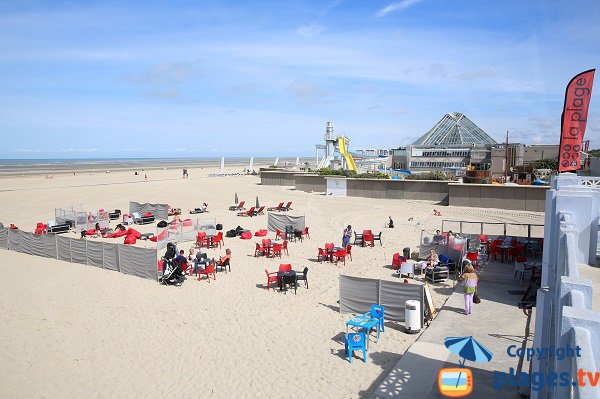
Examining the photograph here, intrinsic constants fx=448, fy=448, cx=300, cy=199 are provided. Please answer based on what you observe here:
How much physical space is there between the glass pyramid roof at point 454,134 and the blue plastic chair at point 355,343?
6146 cm

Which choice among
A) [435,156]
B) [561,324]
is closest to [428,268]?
[561,324]

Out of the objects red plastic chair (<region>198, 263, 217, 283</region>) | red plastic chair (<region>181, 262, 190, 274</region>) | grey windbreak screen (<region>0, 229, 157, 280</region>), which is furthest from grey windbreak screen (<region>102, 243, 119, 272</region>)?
red plastic chair (<region>198, 263, 217, 283</region>)

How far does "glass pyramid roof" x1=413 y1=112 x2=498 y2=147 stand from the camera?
6950cm

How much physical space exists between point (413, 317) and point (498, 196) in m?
22.7

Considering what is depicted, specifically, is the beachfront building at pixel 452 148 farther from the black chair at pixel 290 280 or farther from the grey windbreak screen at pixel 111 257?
the grey windbreak screen at pixel 111 257

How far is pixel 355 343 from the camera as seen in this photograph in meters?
9.23

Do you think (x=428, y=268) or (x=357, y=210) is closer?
(x=428, y=268)

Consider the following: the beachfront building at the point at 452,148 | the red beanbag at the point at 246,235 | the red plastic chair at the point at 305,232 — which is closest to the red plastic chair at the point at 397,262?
the red plastic chair at the point at 305,232

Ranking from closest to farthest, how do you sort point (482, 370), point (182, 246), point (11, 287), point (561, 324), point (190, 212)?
point (561, 324) < point (482, 370) < point (11, 287) < point (182, 246) < point (190, 212)

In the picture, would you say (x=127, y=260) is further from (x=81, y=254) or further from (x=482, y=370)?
(x=482, y=370)

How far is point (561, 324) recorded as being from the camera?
428 centimetres

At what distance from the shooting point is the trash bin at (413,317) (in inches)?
409

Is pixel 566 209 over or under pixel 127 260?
over

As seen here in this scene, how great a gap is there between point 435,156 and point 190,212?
44449 mm
